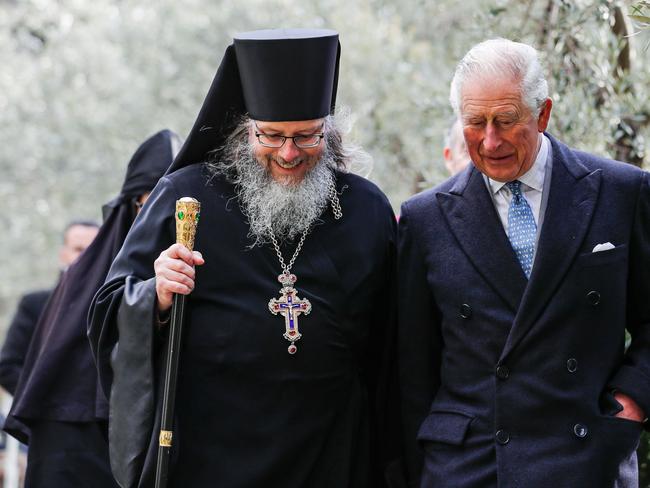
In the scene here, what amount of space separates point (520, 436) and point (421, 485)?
0.53 meters

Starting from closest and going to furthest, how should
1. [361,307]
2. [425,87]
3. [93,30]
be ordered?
[361,307] < [425,87] < [93,30]

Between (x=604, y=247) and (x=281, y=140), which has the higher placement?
(x=281, y=140)

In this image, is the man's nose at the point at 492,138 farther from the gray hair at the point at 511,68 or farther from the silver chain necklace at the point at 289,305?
the silver chain necklace at the point at 289,305

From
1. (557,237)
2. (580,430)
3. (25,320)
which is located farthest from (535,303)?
(25,320)

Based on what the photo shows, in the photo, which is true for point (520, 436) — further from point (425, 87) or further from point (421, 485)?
point (425, 87)

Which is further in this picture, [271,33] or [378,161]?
[378,161]

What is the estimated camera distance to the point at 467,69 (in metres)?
4.45

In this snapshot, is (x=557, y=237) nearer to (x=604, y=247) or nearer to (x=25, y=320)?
(x=604, y=247)

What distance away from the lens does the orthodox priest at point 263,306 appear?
4.93m

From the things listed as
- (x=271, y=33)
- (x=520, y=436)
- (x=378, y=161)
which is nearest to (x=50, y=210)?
(x=378, y=161)

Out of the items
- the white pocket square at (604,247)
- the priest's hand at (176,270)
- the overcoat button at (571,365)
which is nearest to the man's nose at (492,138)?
the white pocket square at (604,247)

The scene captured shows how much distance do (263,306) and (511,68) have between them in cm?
143

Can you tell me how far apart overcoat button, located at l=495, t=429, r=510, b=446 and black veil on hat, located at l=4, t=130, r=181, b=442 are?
100 inches

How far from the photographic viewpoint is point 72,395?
6.40 meters
